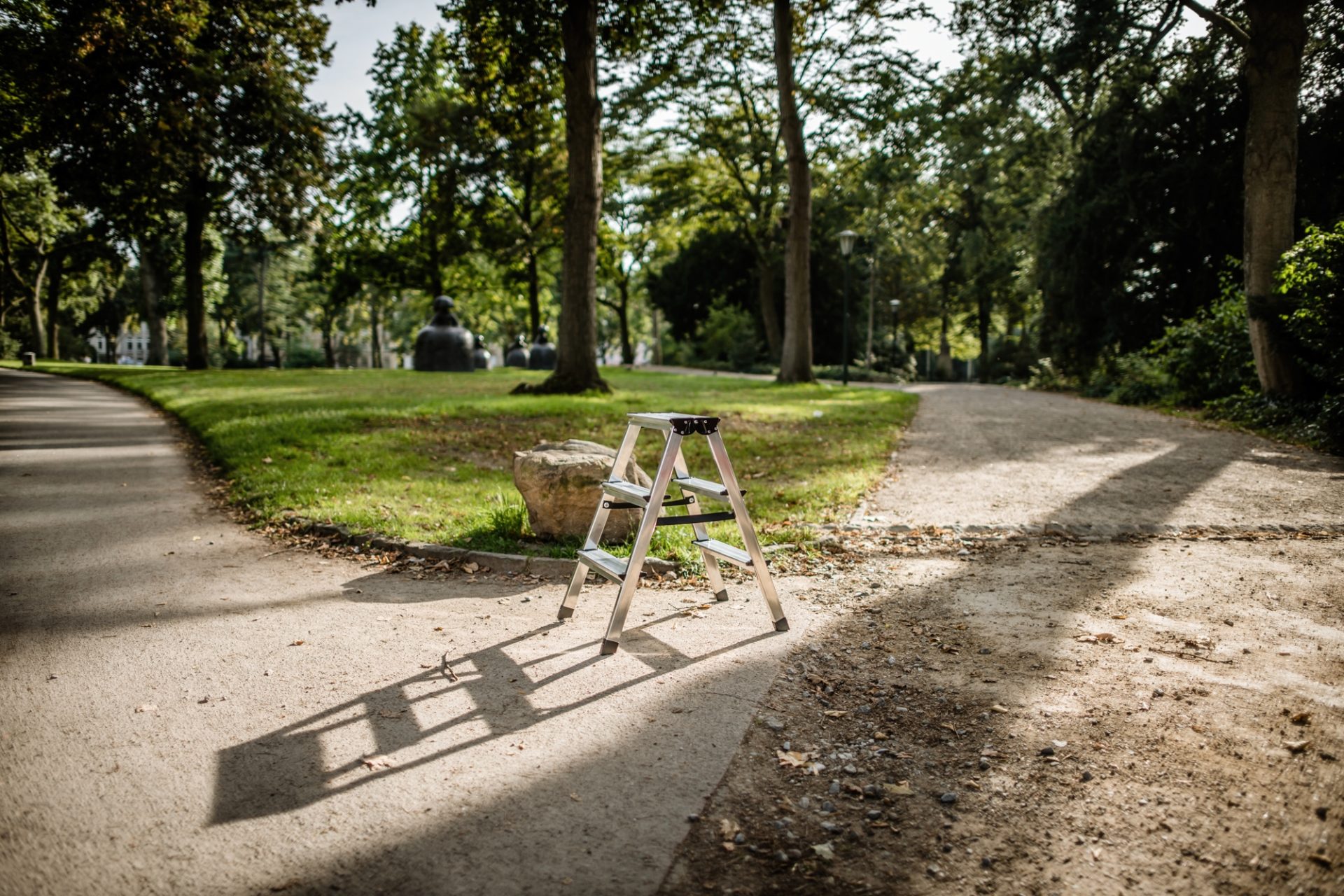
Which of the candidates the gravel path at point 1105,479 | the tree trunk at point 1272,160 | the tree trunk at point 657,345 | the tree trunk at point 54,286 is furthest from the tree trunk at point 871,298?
the tree trunk at point 54,286

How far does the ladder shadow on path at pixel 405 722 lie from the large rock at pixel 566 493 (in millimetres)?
1633

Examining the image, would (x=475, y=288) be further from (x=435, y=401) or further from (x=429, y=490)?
(x=429, y=490)

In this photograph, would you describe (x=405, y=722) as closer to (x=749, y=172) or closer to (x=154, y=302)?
(x=749, y=172)

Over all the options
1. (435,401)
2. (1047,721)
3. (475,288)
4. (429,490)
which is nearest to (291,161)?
(435,401)

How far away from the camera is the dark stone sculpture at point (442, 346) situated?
93.9 ft

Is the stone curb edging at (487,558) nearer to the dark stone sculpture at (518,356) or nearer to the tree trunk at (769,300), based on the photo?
the dark stone sculpture at (518,356)

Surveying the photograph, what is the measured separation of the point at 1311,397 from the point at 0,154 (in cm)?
2306

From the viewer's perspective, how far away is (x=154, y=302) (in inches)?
1683

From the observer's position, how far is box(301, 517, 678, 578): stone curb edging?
5672 millimetres

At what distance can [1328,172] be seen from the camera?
17.3m

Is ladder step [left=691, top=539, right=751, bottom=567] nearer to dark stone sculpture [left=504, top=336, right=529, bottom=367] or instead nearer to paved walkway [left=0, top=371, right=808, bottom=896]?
paved walkway [left=0, top=371, right=808, bottom=896]

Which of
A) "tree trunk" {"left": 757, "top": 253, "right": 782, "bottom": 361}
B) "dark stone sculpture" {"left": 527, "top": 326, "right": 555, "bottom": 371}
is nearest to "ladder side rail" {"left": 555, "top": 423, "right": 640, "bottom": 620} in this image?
"dark stone sculpture" {"left": 527, "top": 326, "right": 555, "bottom": 371}

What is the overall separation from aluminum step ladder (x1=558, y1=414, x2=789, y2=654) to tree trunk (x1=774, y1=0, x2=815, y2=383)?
18.5 meters

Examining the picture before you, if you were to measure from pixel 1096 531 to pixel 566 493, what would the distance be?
13.9 feet
